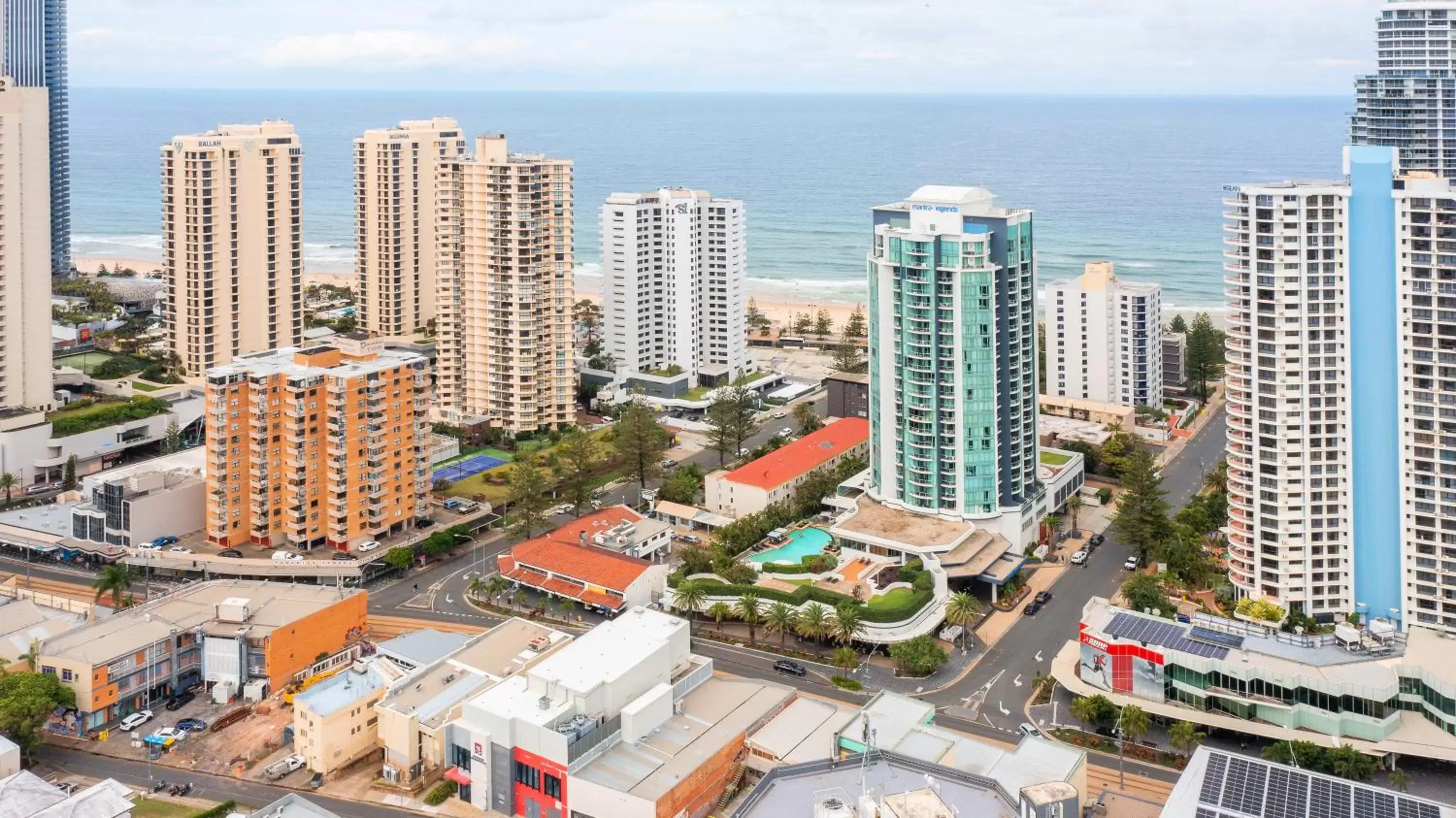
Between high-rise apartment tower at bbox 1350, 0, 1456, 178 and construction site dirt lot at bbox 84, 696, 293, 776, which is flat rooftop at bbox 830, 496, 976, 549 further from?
high-rise apartment tower at bbox 1350, 0, 1456, 178

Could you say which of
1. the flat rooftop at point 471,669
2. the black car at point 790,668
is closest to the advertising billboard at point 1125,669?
the black car at point 790,668

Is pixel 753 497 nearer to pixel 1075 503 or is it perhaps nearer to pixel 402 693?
pixel 1075 503

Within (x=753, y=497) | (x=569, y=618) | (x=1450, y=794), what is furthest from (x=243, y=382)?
(x=1450, y=794)

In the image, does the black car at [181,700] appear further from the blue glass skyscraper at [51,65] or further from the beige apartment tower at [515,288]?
the blue glass skyscraper at [51,65]

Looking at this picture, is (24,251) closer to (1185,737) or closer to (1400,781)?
(1185,737)

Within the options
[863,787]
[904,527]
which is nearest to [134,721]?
[863,787]

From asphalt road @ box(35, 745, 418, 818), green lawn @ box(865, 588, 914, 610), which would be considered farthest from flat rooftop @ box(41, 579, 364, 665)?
green lawn @ box(865, 588, 914, 610)
